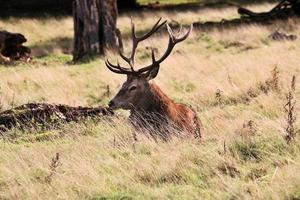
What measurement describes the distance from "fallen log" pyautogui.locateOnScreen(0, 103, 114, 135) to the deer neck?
1.65 feet

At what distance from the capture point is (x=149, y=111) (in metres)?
9.11

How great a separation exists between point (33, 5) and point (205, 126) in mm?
20467

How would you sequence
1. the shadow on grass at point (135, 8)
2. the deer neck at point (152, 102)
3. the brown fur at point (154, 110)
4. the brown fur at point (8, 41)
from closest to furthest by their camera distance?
1. the brown fur at point (154, 110)
2. the deer neck at point (152, 102)
3. the brown fur at point (8, 41)
4. the shadow on grass at point (135, 8)

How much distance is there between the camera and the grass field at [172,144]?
5.84 m

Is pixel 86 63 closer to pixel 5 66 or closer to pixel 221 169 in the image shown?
pixel 5 66

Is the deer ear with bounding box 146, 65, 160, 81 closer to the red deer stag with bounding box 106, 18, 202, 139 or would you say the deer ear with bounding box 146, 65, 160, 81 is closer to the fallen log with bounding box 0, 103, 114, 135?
the red deer stag with bounding box 106, 18, 202, 139

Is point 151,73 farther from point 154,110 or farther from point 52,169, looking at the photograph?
point 52,169

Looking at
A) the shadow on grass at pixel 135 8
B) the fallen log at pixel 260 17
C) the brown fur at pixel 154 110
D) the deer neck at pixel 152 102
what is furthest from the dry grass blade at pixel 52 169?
the shadow on grass at pixel 135 8

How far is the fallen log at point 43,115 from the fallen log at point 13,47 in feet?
25.7

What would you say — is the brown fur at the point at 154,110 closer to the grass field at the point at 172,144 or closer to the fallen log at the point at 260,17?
the grass field at the point at 172,144

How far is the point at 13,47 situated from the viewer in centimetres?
1723

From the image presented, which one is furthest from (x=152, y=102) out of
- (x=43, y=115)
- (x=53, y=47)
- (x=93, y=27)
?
(x=53, y=47)

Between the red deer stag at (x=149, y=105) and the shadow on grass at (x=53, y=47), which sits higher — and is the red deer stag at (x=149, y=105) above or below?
above

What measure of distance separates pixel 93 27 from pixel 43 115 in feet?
29.6
